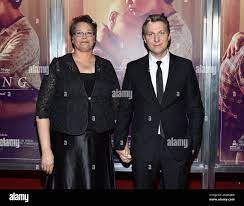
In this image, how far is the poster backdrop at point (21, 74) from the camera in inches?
132

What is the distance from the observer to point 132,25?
333 centimetres

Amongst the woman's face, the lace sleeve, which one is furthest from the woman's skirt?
the woman's face

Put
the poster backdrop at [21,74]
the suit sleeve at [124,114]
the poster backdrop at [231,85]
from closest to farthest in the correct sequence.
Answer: the suit sleeve at [124,114], the poster backdrop at [231,85], the poster backdrop at [21,74]

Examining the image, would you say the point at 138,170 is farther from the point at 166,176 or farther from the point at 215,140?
the point at 215,140

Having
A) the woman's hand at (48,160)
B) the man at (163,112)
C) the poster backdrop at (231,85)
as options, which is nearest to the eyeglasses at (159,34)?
the man at (163,112)

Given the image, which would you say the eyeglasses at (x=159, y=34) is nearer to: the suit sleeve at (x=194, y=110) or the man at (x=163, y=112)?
the man at (x=163, y=112)

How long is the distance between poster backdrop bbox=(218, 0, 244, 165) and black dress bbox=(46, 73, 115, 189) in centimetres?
100

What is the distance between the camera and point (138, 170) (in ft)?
9.11

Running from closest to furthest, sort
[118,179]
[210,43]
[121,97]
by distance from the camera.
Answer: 1. [121,97]
2. [210,43]
3. [118,179]

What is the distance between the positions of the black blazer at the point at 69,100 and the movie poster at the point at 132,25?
612 millimetres

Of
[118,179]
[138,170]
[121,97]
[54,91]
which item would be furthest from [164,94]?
[118,179]

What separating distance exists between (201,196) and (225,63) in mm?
1032

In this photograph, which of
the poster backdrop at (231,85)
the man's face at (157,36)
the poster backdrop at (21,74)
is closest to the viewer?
the man's face at (157,36)

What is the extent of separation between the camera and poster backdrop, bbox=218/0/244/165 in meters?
3.26
